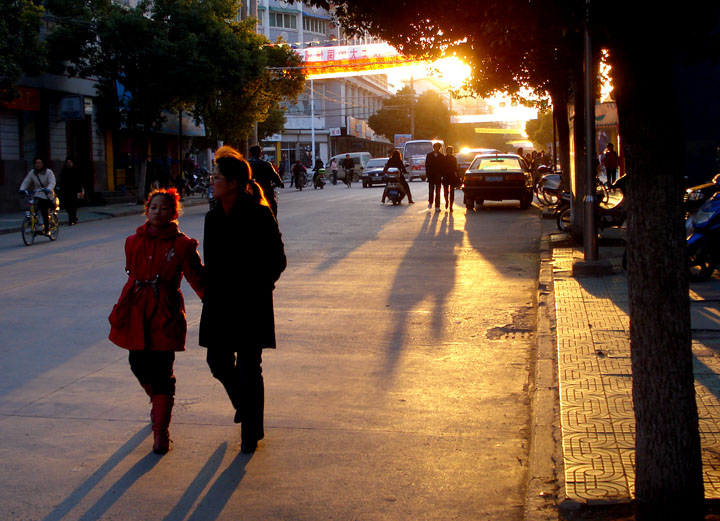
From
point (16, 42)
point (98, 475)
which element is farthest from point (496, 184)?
point (98, 475)

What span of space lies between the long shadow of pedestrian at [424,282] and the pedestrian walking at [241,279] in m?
2.02

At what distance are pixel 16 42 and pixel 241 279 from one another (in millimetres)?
21942

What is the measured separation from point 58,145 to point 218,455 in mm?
28856

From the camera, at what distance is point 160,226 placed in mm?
5125

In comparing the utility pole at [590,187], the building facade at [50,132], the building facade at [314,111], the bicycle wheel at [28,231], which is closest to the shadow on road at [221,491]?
the utility pole at [590,187]

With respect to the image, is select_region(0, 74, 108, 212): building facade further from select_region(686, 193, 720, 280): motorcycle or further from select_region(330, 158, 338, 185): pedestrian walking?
select_region(330, 158, 338, 185): pedestrian walking

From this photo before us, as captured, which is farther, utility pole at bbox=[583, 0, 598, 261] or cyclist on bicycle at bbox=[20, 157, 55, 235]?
cyclist on bicycle at bbox=[20, 157, 55, 235]

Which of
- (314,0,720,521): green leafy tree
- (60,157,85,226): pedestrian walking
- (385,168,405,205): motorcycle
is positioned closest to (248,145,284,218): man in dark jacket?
(60,157,85,226): pedestrian walking

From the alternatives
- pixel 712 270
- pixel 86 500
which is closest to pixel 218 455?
pixel 86 500

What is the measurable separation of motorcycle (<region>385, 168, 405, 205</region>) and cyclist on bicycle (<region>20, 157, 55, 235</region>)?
38.0 feet

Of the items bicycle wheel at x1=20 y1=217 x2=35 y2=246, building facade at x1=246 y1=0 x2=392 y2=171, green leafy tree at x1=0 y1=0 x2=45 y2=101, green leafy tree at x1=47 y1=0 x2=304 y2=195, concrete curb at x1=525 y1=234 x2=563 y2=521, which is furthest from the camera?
building facade at x1=246 y1=0 x2=392 y2=171

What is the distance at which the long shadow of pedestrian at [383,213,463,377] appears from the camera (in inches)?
332

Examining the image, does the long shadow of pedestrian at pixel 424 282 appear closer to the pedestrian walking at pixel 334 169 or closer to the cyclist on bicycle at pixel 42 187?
the cyclist on bicycle at pixel 42 187

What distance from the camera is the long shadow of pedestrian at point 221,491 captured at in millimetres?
4246
